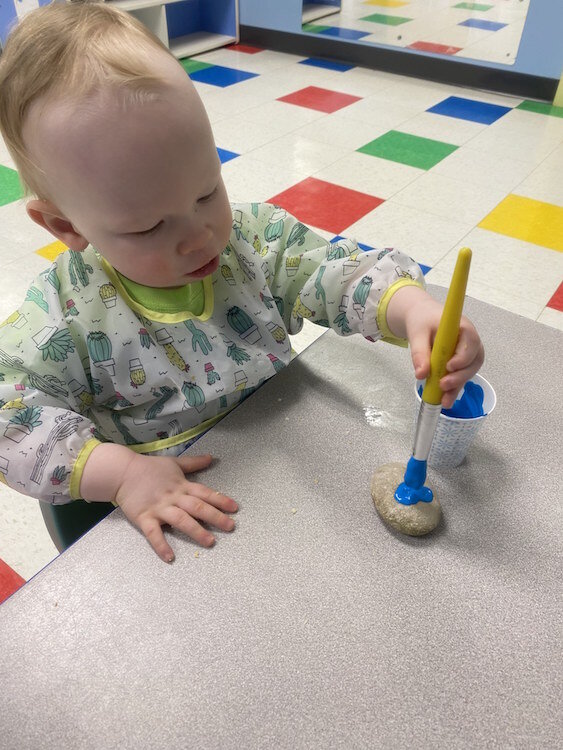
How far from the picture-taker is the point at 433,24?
3.36m

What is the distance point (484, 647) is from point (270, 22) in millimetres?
3435

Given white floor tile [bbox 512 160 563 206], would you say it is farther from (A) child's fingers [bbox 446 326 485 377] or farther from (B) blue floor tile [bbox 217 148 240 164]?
(A) child's fingers [bbox 446 326 485 377]

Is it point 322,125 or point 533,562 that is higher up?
point 533,562

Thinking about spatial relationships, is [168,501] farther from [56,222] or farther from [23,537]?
[23,537]

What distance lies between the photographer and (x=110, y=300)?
55 centimetres

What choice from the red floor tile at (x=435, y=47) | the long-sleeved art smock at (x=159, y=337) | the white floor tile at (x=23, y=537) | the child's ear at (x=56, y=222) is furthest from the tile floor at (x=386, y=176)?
the child's ear at (x=56, y=222)

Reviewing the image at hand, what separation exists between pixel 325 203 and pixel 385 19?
2.27 metres

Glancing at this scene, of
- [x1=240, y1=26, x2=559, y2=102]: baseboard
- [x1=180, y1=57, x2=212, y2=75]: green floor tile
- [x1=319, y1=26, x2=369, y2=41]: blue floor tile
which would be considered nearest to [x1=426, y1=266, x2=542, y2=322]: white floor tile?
→ [x1=240, y1=26, x2=559, y2=102]: baseboard

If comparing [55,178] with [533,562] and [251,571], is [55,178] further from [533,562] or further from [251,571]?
[533,562]

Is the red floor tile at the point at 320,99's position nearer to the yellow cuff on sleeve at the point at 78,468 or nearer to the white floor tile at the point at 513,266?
the white floor tile at the point at 513,266

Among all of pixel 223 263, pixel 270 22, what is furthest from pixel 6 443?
pixel 270 22

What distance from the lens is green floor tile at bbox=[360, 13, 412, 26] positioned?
3402 mm

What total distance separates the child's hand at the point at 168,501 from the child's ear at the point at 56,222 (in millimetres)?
191

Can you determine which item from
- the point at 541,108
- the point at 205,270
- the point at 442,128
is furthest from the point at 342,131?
the point at 205,270
